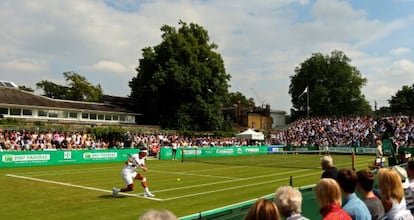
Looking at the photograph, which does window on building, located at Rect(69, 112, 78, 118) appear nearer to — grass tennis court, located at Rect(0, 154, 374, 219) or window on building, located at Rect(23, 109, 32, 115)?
window on building, located at Rect(23, 109, 32, 115)

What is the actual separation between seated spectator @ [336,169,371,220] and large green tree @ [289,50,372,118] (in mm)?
84170

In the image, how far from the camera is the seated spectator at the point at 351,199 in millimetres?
5691

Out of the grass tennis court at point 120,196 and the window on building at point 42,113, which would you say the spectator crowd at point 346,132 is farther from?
the window on building at point 42,113

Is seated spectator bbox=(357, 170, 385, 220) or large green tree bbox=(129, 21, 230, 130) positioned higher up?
large green tree bbox=(129, 21, 230, 130)

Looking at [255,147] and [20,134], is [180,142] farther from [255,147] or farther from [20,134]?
[20,134]

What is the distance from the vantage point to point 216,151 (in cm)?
4628

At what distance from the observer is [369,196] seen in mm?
6266

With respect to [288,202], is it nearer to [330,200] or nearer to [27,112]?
[330,200]

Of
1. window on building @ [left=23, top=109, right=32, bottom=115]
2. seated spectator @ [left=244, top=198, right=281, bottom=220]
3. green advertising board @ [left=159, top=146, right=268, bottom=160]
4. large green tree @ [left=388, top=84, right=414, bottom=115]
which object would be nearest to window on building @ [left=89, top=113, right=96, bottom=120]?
window on building @ [left=23, top=109, right=32, bottom=115]

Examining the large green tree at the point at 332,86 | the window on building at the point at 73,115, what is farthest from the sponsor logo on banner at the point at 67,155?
the large green tree at the point at 332,86

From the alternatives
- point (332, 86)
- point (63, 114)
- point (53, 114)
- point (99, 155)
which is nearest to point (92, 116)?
point (63, 114)

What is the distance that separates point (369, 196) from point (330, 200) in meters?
1.38

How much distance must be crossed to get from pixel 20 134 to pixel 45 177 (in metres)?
12.9

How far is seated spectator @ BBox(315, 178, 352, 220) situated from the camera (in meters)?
5.09
